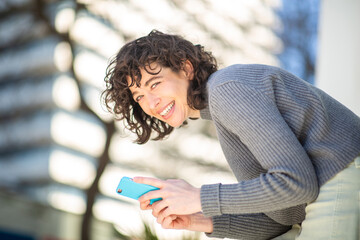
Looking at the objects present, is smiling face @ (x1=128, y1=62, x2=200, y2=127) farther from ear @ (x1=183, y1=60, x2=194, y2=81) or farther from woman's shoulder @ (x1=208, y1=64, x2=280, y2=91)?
woman's shoulder @ (x1=208, y1=64, x2=280, y2=91)

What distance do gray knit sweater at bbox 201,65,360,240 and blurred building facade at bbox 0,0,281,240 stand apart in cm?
462

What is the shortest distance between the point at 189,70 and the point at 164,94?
18cm

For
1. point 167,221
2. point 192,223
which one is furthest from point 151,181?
point 192,223

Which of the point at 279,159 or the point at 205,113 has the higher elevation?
the point at 205,113

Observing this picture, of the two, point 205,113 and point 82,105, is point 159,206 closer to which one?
point 205,113

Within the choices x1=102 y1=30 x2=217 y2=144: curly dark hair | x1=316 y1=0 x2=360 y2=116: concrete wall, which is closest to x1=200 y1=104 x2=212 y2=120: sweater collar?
x1=102 y1=30 x2=217 y2=144: curly dark hair

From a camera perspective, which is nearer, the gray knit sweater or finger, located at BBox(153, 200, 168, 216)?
the gray knit sweater

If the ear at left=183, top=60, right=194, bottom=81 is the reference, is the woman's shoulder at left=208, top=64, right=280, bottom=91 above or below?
below

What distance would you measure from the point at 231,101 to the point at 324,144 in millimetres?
306

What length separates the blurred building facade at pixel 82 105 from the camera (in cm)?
643

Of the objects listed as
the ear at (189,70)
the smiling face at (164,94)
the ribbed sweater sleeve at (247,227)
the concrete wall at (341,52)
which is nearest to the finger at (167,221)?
the ribbed sweater sleeve at (247,227)

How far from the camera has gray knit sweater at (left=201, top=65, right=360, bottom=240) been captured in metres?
1.40

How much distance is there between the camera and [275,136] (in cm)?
140

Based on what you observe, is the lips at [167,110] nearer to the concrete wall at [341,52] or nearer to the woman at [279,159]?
the woman at [279,159]
